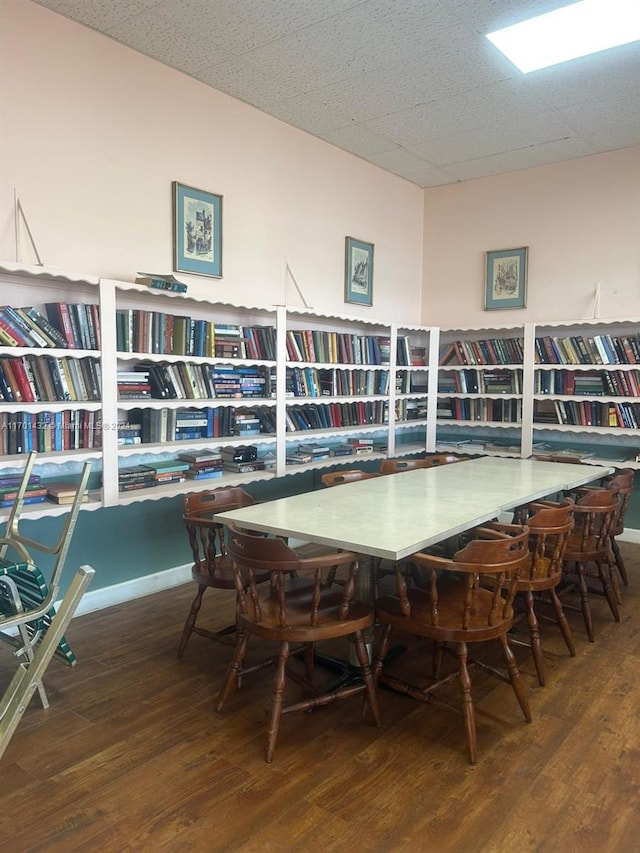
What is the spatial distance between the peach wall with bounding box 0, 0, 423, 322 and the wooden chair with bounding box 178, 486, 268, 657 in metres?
1.42

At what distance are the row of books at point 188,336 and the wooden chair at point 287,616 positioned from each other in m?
1.53

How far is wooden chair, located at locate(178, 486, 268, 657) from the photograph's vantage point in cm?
277

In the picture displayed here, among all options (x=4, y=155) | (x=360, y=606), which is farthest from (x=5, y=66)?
(x=360, y=606)

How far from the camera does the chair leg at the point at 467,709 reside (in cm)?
213

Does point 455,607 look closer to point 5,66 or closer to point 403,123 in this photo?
point 5,66

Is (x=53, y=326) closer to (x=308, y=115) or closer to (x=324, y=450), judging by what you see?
(x=324, y=450)

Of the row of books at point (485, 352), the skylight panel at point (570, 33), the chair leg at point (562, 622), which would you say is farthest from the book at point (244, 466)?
the skylight panel at point (570, 33)

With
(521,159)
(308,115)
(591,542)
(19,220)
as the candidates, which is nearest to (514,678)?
(591,542)

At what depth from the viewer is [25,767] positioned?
6.84 ft

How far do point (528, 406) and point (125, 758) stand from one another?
401 cm

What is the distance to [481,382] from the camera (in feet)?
17.7

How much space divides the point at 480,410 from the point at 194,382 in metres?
2.83

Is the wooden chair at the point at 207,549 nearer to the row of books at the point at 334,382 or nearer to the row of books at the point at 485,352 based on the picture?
the row of books at the point at 334,382

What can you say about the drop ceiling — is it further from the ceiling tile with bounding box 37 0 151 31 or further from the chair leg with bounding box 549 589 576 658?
the chair leg with bounding box 549 589 576 658
